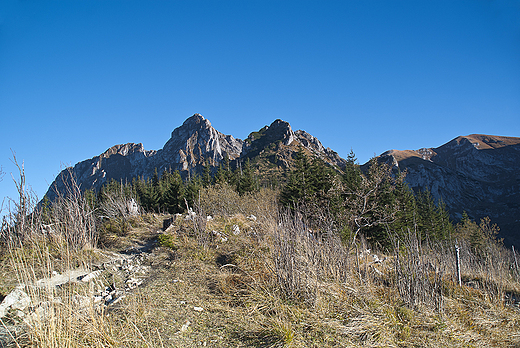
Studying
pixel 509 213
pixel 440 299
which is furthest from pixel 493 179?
pixel 440 299

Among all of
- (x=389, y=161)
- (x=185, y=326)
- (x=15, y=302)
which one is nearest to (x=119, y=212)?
(x=15, y=302)

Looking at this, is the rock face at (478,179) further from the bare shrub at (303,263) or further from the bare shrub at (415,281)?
the bare shrub at (303,263)

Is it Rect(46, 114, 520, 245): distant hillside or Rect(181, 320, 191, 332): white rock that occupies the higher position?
Rect(46, 114, 520, 245): distant hillside

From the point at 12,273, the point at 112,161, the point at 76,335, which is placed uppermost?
the point at 112,161

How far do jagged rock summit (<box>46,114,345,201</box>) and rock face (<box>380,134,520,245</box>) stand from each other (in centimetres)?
4367

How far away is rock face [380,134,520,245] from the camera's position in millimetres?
104125

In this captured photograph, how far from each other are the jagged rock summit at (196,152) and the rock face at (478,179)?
43672 mm

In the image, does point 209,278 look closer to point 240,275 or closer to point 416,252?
point 240,275

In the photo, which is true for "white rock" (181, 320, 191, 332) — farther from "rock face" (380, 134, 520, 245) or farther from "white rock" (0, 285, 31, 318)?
"rock face" (380, 134, 520, 245)

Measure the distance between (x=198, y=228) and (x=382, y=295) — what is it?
6.23 metres

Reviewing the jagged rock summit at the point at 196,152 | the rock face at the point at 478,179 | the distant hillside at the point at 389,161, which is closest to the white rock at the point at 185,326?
the distant hillside at the point at 389,161

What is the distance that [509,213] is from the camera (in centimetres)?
10200

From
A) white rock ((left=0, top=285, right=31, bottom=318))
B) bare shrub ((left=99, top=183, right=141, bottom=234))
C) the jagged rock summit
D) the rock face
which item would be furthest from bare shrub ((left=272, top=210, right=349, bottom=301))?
the jagged rock summit

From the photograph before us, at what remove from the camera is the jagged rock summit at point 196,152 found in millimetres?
137000
